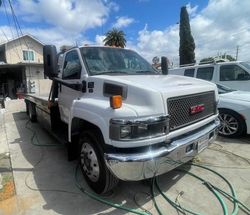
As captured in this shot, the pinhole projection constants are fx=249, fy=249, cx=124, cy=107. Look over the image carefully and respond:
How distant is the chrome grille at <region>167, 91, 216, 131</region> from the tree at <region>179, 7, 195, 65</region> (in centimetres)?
2520

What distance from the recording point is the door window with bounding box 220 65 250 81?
900cm

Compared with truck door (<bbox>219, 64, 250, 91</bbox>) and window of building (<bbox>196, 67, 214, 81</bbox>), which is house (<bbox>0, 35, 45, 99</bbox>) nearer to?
window of building (<bbox>196, 67, 214, 81</bbox>)

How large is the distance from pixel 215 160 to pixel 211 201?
1.53 metres

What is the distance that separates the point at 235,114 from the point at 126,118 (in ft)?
13.7

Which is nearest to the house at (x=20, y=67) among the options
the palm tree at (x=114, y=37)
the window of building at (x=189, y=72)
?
the palm tree at (x=114, y=37)

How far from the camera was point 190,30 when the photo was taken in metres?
29.2

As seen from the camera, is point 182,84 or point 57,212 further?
point 182,84

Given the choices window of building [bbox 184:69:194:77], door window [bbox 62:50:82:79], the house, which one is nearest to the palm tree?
the house

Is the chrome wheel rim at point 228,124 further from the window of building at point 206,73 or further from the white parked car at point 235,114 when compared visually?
the window of building at point 206,73

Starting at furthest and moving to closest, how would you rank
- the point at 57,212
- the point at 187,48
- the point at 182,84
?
the point at 187,48
the point at 182,84
the point at 57,212

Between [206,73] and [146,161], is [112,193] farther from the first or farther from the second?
[206,73]

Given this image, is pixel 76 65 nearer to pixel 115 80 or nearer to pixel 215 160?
pixel 115 80

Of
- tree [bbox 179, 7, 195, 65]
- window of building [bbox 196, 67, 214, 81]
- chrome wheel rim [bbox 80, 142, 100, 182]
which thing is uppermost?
tree [bbox 179, 7, 195, 65]

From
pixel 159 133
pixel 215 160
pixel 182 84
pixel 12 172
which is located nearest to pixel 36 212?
pixel 12 172
